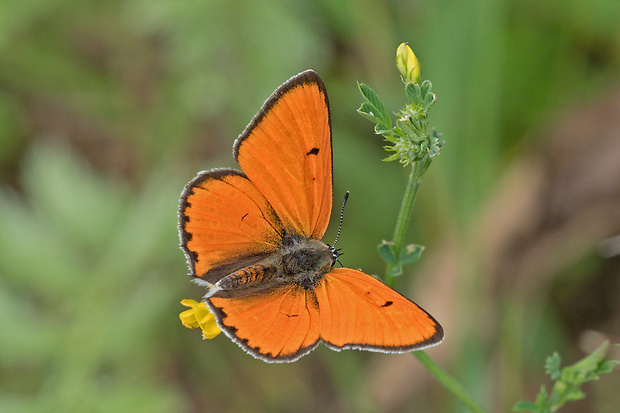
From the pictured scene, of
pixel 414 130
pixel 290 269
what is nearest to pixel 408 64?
pixel 414 130

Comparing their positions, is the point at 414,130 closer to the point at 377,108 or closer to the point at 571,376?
the point at 377,108

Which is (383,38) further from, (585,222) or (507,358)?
(507,358)

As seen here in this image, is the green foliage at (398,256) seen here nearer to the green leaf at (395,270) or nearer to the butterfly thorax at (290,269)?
the green leaf at (395,270)

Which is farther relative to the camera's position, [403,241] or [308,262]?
[308,262]

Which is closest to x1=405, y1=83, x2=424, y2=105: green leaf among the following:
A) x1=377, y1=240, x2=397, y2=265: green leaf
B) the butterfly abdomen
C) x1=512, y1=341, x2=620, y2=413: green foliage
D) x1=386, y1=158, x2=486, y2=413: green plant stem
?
x1=386, y1=158, x2=486, y2=413: green plant stem

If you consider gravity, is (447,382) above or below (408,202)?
below

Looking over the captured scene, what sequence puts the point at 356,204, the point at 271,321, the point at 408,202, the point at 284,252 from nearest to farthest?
the point at 408,202 < the point at 271,321 < the point at 284,252 < the point at 356,204

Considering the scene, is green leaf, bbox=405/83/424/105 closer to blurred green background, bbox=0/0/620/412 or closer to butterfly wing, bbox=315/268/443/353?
butterfly wing, bbox=315/268/443/353

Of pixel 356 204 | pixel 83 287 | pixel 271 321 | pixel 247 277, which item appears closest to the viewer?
pixel 271 321
